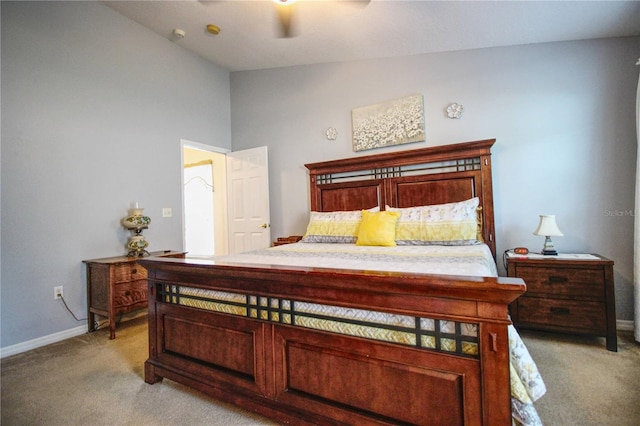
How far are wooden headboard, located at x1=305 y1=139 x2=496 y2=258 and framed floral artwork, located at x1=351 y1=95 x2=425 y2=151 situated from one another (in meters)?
0.20

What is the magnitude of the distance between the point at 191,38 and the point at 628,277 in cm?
526

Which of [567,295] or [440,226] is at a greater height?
[440,226]

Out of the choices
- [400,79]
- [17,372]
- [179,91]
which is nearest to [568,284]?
[400,79]

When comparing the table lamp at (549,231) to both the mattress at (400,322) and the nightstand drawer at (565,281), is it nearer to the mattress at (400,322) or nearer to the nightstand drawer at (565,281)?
the nightstand drawer at (565,281)

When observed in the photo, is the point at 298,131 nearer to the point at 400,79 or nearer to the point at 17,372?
the point at 400,79

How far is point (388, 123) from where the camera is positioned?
351 centimetres

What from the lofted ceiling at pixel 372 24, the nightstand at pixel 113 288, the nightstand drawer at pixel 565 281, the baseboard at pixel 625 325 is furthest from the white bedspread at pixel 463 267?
the lofted ceiling at pixel 372 24

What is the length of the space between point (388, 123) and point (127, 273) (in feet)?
10.6

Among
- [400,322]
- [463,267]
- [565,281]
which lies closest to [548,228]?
[565,281]

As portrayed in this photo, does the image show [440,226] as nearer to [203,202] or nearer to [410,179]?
[410,179]

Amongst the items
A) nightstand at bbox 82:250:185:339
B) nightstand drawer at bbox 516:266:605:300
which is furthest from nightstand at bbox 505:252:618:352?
nightstand at bbox 82:250:185:339

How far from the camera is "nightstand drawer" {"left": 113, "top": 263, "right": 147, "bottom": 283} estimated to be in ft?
9.27

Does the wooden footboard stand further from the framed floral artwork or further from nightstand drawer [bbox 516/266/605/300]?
the framed floral artwork

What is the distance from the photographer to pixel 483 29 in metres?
2.74
